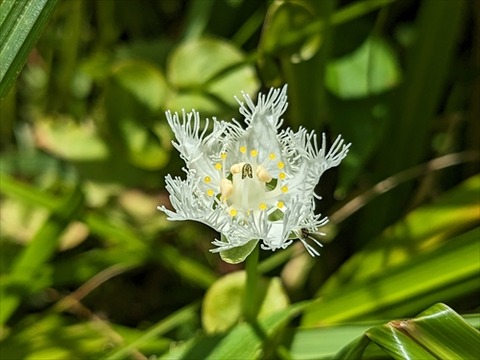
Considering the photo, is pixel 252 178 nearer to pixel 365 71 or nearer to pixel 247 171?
pixel 247 171

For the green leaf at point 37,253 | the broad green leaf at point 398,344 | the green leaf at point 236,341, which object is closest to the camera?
the broad green leaf at point 398,344

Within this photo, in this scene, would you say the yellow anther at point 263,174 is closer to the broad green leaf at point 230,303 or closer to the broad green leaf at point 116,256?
the broad green leaf at point 230,303

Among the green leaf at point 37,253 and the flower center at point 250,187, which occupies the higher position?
the green leaf at point 37,253

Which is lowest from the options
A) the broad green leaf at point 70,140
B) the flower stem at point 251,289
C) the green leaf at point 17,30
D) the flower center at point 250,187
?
the flower stem at point 251,289

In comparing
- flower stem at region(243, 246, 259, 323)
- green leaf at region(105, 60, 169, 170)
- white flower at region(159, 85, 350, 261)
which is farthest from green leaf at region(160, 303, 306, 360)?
green leaf at region(105, 60, 169, 170)

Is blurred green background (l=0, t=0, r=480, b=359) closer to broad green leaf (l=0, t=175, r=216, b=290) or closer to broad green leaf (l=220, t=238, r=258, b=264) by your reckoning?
broad green leaf (l=0, t=175, r=216, b=290)

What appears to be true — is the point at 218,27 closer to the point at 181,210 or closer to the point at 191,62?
the point at 191,62

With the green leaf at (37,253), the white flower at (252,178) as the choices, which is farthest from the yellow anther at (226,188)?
the green leaf at (37,253)

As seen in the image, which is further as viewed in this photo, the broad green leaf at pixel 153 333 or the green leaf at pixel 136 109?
the green leaf at pixel 136 109
